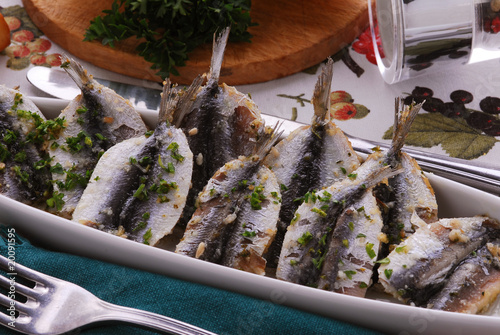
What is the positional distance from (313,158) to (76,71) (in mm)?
1136

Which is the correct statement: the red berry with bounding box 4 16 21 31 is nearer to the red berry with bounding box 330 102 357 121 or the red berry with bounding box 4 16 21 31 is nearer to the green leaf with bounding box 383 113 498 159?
the red berry with bounding box 330 102 357 121

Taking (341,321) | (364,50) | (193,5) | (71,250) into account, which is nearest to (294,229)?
(341,321)

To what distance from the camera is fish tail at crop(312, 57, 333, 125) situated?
226 centimetres

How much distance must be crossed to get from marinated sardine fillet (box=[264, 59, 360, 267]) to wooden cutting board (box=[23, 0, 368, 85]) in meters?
1.11

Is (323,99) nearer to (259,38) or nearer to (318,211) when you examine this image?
(318,211)

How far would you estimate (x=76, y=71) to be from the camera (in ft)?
7.66

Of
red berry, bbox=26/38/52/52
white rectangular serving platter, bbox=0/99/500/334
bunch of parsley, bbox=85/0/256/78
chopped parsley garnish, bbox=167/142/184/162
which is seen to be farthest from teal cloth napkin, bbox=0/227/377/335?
red berry, bbox=26/38/52/52

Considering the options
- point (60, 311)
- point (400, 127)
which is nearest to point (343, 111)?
point (400, 127)

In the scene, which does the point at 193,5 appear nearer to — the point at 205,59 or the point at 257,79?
the point at 205,59

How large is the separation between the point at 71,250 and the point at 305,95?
1.81 meters

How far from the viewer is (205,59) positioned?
3.29m

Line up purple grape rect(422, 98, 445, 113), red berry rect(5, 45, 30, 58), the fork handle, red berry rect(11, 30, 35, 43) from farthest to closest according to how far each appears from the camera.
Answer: red berry rect(11, 30, 35, 43) → red berry rect(5, 45, 30, 58) → purple grape rect(422, 98, 445, 113) → the fork handle

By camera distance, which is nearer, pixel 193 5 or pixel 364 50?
pixel 193 5

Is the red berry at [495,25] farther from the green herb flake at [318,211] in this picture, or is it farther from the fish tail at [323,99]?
the green herb flake at [318,211]
